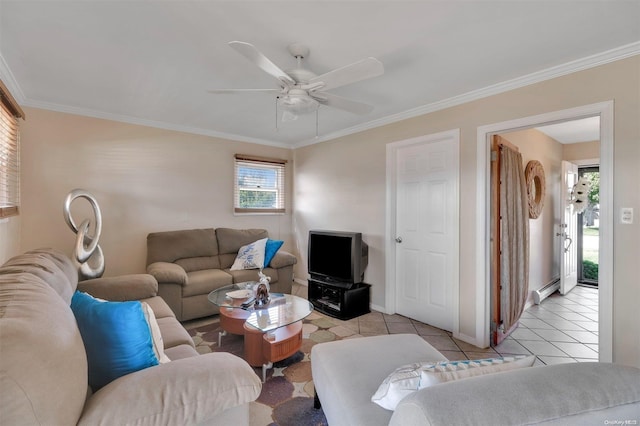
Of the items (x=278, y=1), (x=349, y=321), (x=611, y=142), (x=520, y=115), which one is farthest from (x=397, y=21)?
(x=349, y=321)

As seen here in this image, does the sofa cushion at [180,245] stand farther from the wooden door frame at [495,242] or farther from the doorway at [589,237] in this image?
the doorway at [589,237]

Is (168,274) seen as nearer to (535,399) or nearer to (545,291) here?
(535,399)

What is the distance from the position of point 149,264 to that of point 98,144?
1.51m

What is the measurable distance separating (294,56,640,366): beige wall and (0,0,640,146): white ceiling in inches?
5.6

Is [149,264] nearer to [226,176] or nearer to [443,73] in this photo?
[226,176]

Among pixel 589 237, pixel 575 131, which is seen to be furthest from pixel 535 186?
pixel 589 237

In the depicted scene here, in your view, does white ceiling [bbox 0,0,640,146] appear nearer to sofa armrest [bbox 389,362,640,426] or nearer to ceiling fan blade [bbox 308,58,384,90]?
ceiling fan blade [bbox 308,58,384,90]

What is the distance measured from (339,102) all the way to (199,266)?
275 cm

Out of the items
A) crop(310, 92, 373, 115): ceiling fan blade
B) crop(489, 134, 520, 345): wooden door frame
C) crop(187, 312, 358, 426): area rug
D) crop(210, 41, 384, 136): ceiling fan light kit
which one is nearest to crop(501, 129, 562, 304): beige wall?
Answer: crop(489, 134, 520, 345): wooden door frame

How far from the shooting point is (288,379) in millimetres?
2084

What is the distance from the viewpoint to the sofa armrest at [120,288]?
7.49 feet

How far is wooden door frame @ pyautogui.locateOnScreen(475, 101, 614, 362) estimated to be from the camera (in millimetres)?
1953

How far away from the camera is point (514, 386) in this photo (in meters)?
0.76

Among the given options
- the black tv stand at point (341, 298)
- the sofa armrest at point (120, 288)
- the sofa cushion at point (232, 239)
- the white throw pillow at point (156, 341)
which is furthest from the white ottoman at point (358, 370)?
the sofa cushion at point (232, 239)
